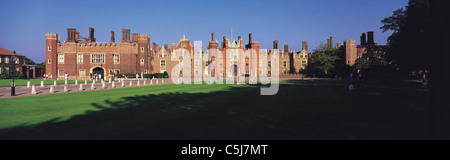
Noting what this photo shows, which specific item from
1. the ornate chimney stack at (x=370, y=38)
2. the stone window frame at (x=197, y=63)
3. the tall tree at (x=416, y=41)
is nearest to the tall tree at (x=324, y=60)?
the ornate chimney stack at (x=370, y=38)

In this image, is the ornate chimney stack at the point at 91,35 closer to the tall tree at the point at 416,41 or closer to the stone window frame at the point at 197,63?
the stone window frame at the point at 197,63

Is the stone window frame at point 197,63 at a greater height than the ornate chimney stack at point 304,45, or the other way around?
the ornate chimney stack at point 304,45

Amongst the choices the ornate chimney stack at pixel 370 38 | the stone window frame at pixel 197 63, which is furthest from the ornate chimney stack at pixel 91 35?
the ornate chimney stack at pixel 370 38

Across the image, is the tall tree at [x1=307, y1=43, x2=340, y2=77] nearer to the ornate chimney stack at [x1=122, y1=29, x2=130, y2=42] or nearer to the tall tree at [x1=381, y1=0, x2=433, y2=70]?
the tall tree at [x1=381, y1=0, x2=433, y2=70]

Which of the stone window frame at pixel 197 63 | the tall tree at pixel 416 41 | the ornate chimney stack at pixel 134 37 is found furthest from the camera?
the stone window frame at pixel 197 63

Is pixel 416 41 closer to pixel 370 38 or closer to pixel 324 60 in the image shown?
pixel 324 60

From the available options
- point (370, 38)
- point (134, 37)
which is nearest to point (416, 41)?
point (370, 38)

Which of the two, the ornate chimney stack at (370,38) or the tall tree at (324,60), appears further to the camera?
the ornate chimney stack at (370,38)

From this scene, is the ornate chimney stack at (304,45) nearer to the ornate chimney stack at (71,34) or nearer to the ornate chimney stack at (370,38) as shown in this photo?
the ornate chimney stack at (370,38)

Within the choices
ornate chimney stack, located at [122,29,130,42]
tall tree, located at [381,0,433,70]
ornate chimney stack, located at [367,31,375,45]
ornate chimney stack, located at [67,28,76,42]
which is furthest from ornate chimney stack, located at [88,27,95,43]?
ornate chimney stack, located at [367,31,375,45]

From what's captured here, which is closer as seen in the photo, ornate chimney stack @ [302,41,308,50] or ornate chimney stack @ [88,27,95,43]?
ornate chimney stack @ [88,27,95,43]

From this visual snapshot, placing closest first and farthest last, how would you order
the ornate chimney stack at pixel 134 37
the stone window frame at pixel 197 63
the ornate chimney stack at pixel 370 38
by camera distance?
the ornate chimney stack at pixel 134 37, the ornate chimney stack at pixel 370 38, the stone window frame at pixel 197 63
